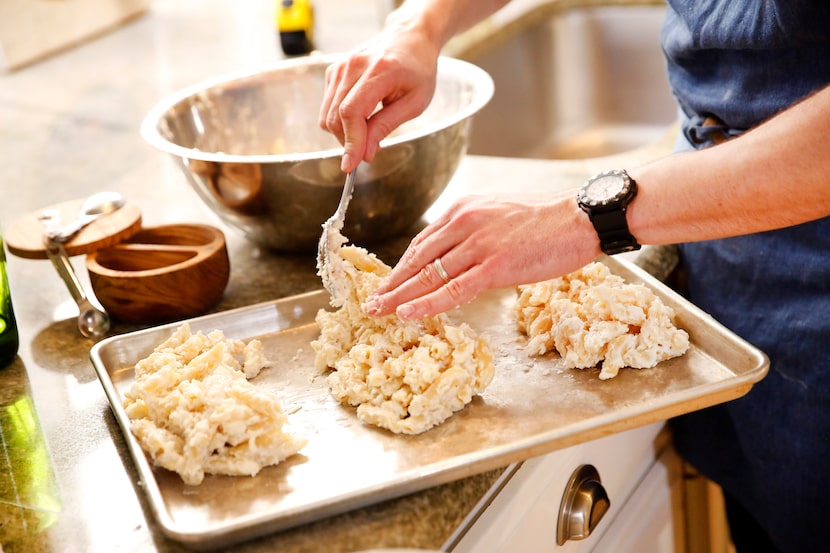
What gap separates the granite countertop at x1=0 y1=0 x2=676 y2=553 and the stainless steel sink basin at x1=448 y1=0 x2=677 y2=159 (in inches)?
16.1

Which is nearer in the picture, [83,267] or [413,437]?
[413,437]

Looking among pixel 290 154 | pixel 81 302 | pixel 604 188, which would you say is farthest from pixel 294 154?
pixel 604 188

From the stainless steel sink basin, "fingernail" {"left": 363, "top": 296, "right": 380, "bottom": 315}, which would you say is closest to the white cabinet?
"fingernail" {"left": 363, "top": 296, "right": 380, "bottom": 315}

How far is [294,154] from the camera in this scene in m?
1.21

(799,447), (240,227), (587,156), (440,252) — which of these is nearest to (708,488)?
(799,447)

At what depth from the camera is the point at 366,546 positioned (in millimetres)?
778

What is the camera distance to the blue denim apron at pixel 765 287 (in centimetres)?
104

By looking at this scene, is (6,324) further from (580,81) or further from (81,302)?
(580,81)

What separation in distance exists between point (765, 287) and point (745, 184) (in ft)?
1.00

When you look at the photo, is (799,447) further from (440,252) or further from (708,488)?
(440,252)

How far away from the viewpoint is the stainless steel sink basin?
217 centimetres

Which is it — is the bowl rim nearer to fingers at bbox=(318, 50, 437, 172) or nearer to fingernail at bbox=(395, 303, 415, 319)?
fingers at bbox=(318, 50, 437, 172)

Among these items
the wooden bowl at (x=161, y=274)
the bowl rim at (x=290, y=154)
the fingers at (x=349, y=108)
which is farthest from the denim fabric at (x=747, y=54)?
the wooden bowl at (x=161, y=274)

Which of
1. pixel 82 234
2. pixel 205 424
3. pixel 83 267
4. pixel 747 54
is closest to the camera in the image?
pixel 205 424
